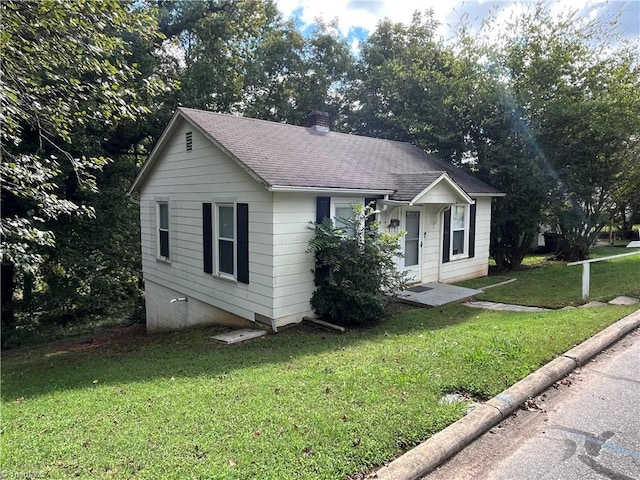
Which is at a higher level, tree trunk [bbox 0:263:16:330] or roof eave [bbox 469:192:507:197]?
roof eave [bbox 469:192:507:197]

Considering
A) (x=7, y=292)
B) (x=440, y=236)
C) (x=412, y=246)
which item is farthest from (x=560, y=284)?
(x=7, y=292)

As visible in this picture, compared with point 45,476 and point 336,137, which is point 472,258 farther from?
point 45,476

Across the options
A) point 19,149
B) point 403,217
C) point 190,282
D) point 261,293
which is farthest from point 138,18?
point 19,149

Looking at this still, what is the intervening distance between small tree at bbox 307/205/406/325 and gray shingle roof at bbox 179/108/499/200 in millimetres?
958

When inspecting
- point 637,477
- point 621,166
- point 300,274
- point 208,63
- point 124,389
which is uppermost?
point 208,63

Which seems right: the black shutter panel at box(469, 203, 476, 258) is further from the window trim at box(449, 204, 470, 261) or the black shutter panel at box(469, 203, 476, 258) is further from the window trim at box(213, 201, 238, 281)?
the window trim at box(213, 201, 238, 281)

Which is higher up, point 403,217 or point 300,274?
point 403,217

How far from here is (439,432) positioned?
3262 mm

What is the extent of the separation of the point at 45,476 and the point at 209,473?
1.19 m

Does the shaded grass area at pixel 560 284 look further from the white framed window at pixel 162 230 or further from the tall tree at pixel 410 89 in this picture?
the white framed window at pixel 162 230

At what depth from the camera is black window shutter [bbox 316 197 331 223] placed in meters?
7.79

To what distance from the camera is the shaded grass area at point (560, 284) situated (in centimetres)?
877

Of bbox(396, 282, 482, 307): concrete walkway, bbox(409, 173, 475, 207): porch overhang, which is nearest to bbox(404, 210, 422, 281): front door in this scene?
bbox(396, 282, 482, 307): concrete walkway

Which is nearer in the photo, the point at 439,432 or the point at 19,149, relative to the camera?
the point at 439,432
